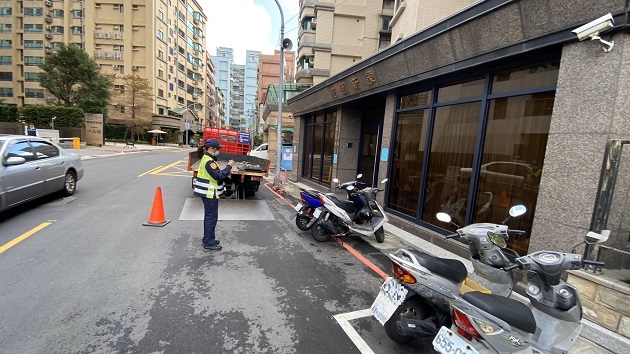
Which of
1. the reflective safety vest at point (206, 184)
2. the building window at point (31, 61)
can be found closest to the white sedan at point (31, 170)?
the reflective safety vest at point (206, 184)

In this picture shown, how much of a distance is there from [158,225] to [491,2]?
22.7ft

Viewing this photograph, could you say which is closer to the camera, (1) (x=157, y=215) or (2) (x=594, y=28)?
(2) (x=594, y=28)

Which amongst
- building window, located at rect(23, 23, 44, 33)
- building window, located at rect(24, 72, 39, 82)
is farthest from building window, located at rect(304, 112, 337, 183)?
building window, located at rect(23, 23, 44, 33)

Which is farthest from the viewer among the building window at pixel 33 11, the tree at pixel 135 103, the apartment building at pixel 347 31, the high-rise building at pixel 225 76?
the high-rise building at pixel 225 76

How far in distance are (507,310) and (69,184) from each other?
9.81 metres

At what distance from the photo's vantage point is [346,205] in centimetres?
590

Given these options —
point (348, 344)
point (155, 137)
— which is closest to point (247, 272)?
point (348, 344)

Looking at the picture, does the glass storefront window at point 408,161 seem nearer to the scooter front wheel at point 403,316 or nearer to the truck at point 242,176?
the truck at point 242,176

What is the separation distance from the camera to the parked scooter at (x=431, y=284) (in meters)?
2.53

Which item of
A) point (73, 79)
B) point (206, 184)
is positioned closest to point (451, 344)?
point (206, 184)

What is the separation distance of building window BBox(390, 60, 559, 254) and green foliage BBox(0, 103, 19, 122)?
38.5m

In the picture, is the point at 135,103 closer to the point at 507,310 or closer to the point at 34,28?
the point at 34,28

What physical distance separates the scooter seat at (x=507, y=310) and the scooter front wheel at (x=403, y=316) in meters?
0.68

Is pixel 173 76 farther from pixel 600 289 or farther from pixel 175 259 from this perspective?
pixel 600 289
